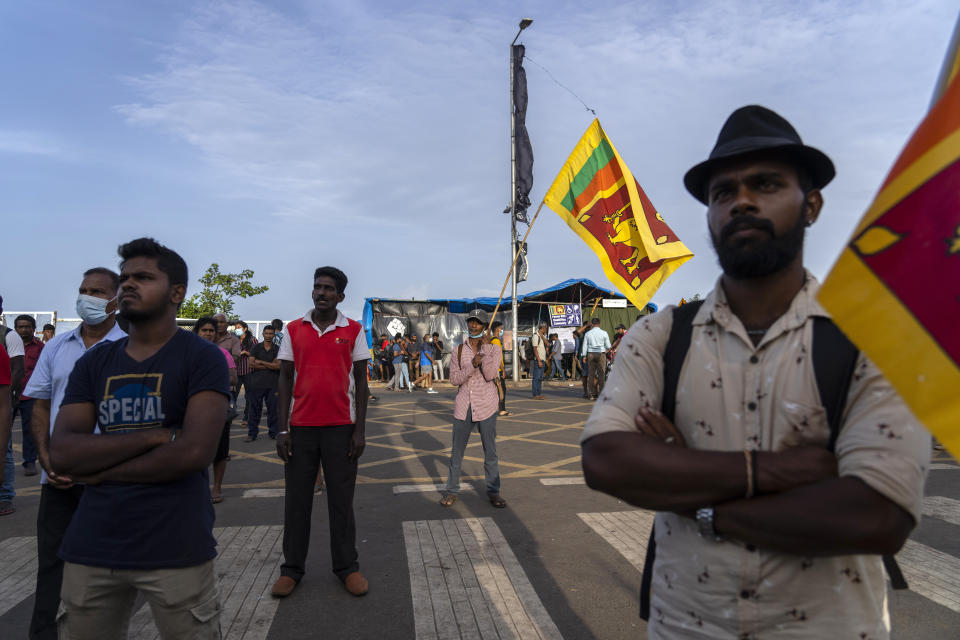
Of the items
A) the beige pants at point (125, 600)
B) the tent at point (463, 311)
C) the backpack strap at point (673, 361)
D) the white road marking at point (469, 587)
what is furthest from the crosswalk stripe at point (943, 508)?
the tent at point (463, 311)

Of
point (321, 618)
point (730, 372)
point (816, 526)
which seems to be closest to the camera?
point (816, 526)

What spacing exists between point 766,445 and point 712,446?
12 centimetres

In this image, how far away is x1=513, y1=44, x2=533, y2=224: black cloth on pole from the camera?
20.3 metres

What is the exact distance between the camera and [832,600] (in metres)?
1.41

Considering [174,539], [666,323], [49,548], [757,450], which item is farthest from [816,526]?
[49,548]

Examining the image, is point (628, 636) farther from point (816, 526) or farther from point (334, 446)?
point (816, 526)

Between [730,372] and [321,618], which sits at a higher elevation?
[730,372]

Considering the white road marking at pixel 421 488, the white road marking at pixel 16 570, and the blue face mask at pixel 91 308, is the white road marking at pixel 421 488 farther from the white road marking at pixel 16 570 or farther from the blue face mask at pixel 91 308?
the blue face mask at pixel 91 308

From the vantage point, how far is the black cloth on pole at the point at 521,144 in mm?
20312

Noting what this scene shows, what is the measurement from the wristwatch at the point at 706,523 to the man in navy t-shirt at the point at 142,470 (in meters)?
1.78

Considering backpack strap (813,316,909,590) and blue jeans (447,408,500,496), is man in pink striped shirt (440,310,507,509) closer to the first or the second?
blue jeans (447,408,500,496)

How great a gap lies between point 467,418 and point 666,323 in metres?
4.88

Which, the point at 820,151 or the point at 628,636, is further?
the point at 628,636

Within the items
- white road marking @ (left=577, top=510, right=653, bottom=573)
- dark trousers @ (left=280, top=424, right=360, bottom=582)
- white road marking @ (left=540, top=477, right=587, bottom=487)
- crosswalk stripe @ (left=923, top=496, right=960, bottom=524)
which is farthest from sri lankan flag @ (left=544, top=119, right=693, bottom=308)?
dark trousers @ (left=280, top=424, right=360, bottom=582)
